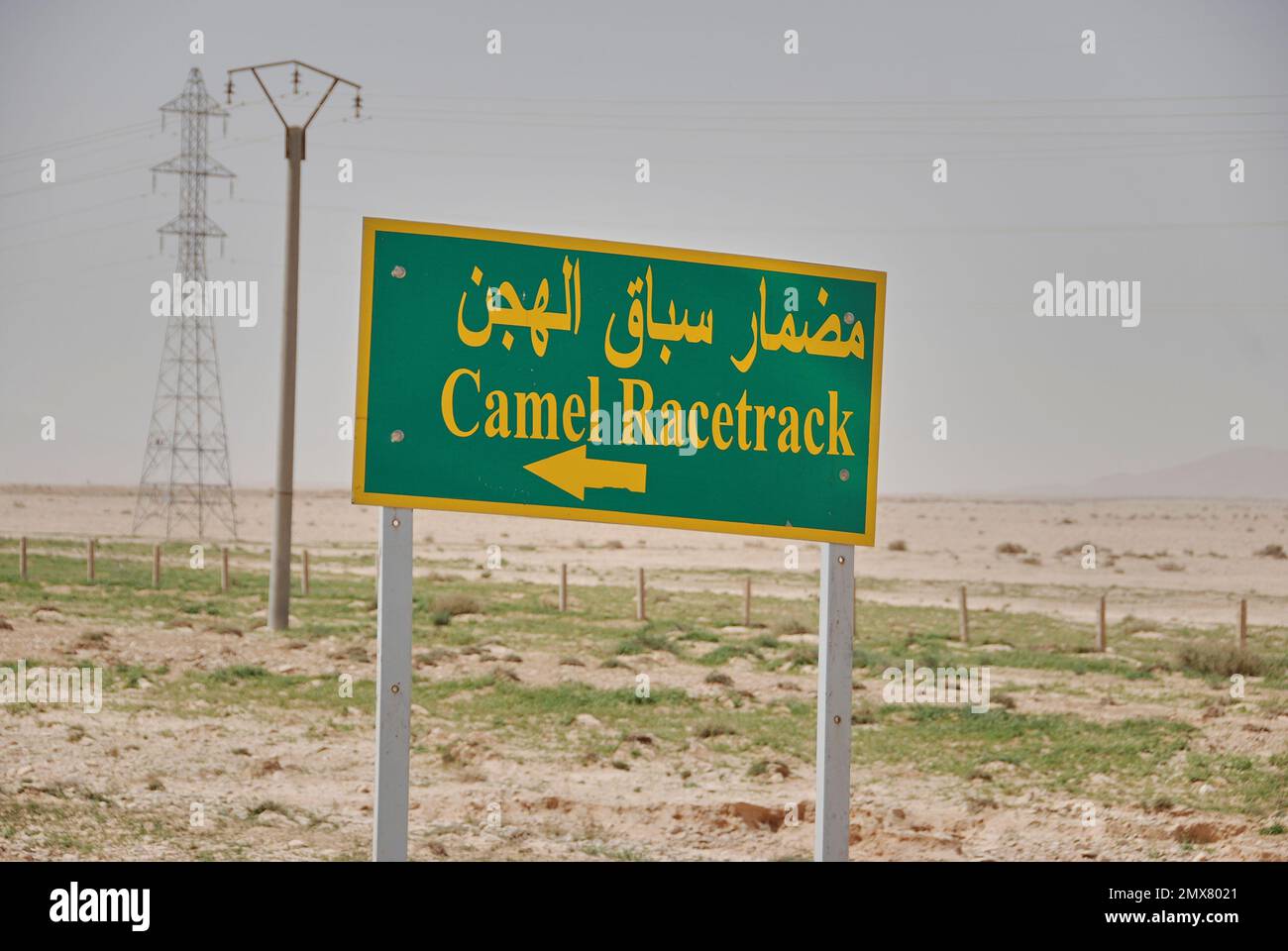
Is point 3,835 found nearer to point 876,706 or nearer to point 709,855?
point 709,855

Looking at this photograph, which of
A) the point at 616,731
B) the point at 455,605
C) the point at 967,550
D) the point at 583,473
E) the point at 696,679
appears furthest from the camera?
the point at 967,550

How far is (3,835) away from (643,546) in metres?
56.3

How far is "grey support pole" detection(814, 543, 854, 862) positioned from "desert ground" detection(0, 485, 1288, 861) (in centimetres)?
487

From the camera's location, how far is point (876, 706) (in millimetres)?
17281

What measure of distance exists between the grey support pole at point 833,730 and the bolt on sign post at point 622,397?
0.01 m

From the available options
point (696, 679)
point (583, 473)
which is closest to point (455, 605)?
point (696, 679)

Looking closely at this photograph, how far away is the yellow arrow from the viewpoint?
19.7ft

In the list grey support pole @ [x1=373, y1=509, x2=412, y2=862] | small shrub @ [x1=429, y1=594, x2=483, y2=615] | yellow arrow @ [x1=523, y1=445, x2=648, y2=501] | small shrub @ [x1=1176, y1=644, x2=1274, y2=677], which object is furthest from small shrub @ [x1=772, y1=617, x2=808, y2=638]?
grey support pole @ [x1=373, y1=509, x2=412, y2=862]

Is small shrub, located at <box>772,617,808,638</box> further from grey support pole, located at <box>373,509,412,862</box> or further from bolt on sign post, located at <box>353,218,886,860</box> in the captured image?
grey support pole, located at <box>373,509,412,862</box>

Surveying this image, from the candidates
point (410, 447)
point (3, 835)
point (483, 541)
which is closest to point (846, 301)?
point (410, 447)

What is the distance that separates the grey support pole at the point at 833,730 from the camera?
6.04 m

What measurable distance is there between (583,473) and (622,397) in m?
0.44

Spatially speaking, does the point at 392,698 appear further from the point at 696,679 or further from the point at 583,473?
the point at 696,679

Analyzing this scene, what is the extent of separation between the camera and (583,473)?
6035 mm
